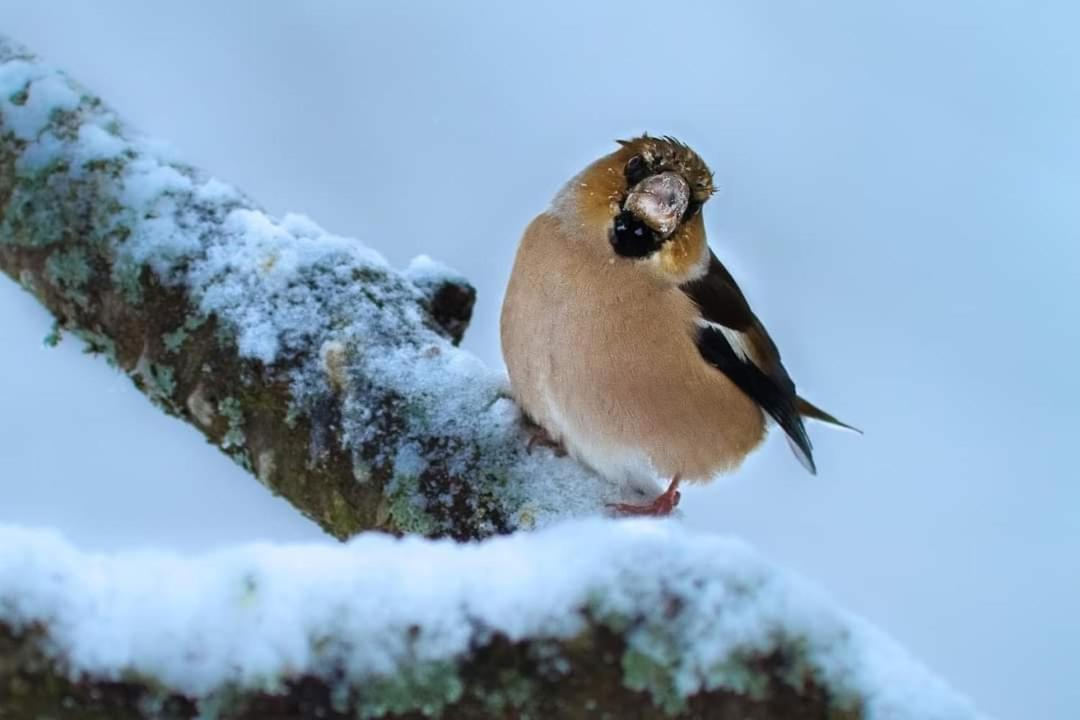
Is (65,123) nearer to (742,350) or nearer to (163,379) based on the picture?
(163,379)

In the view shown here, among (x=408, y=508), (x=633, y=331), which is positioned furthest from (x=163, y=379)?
(x=633, y=331)

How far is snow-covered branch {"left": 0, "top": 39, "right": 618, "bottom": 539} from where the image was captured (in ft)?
6.56

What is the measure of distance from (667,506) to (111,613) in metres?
1.73

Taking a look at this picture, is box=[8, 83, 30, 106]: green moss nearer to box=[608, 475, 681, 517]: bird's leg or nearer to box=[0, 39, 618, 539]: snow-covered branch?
box=[0, 39, 618, 539]: snow-covered branch

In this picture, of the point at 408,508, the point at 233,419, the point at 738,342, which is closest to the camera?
the point at 408,508

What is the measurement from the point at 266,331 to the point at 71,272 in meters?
0.50

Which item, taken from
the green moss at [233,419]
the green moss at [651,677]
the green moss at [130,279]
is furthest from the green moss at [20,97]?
the green moss at [651,677]

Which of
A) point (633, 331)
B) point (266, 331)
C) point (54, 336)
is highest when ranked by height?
point (633, 331)

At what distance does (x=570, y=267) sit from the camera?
2.45 m

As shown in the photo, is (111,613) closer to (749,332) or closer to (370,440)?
(370,440)

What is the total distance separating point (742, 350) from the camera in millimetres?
2748

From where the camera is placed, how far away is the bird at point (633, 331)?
235 cm

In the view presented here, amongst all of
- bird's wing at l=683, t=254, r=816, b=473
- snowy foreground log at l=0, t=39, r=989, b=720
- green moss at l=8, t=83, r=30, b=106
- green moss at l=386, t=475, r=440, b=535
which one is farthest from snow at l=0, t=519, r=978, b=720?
green moss at l=8, t=83, r=30, b=106

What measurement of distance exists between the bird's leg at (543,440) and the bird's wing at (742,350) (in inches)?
19.1
